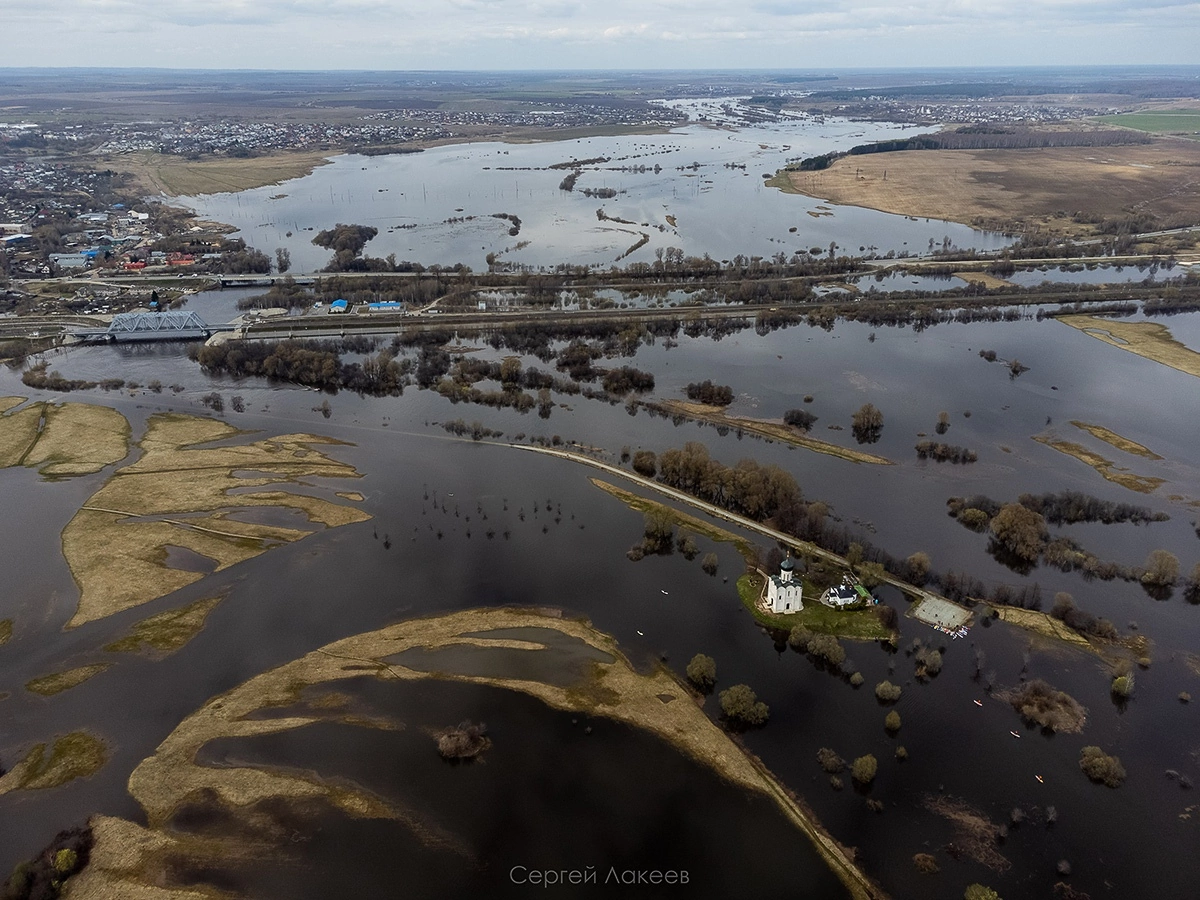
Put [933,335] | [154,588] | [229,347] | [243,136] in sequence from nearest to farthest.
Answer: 1. [154,588]
2. [229,347]
3. [933,335]
4. [243,136]

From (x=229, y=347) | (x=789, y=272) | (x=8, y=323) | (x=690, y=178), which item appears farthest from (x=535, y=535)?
(x=690, y=178)

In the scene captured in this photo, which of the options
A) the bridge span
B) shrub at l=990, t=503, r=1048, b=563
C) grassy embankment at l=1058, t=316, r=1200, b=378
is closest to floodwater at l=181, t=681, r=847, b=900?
shrub at l=990, t=503, r=1048, b=563

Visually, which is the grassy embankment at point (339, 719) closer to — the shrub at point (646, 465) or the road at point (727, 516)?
the road at point (727, 516)

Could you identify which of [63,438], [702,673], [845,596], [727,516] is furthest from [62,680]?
[845,596]

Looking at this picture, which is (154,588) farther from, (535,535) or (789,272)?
(789,272)

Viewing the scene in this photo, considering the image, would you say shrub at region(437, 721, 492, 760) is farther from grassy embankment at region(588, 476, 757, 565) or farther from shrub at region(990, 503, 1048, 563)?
shrub at region(990, 503, 1048, 563)

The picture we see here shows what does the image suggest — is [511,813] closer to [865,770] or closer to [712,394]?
[865,770]
